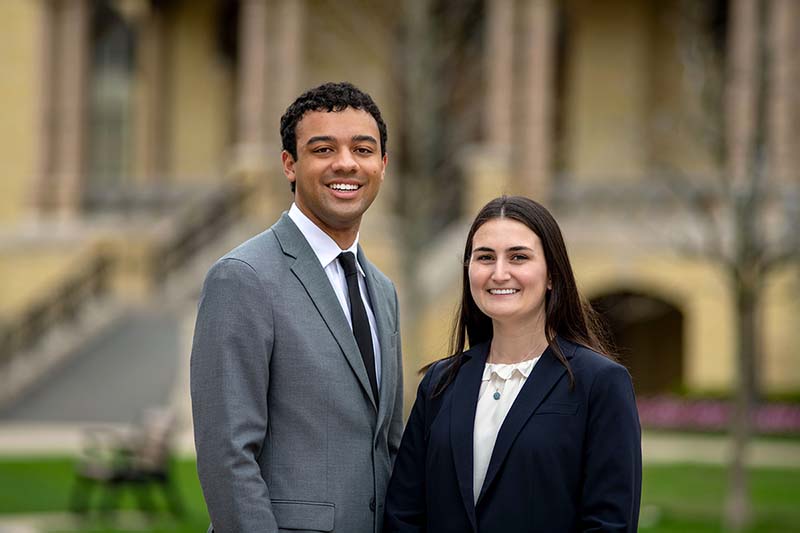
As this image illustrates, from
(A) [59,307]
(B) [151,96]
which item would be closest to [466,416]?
(A) [59,307]

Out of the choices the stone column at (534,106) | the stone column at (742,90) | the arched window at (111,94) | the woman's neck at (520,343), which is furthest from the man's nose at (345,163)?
the arched window at (111,94)

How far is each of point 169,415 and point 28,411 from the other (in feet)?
27.4

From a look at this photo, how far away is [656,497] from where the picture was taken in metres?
12.6

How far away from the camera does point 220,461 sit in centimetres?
356

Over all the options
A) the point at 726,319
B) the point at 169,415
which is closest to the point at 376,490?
the point at 169,415

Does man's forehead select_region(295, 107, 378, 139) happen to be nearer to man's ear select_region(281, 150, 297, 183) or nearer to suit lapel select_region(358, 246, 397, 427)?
man's ear select_region(281, 150, 297, 183)

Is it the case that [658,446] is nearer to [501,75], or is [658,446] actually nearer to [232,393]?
[501,75]

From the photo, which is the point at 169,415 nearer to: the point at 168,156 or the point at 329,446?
the point at 329,446

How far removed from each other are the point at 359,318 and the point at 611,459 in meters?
0.89

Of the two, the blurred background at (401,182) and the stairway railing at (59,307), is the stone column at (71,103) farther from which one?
the stairway railing at (59,307)

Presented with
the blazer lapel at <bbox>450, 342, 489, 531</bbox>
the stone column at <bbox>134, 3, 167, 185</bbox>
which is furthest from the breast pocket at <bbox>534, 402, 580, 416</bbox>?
the stone column at <bbox>134, 3, 167, 185</bbox>

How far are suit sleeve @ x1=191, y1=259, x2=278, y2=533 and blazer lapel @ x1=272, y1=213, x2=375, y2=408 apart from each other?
7.1 inches

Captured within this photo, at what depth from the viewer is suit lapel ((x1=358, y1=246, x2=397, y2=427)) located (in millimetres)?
3955

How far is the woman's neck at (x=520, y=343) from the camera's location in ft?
12.5
